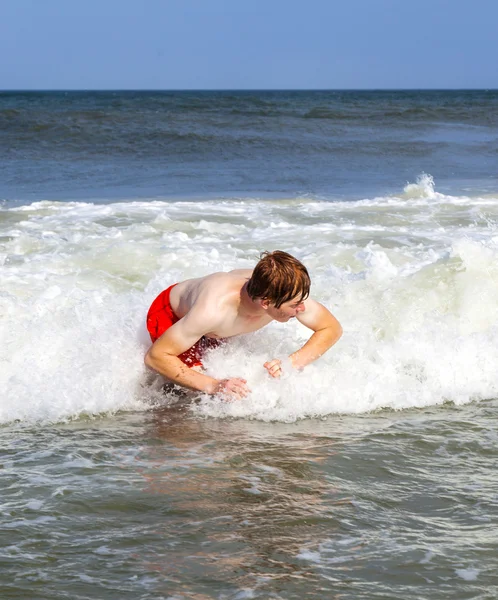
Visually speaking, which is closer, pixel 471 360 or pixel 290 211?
pixel 471 360

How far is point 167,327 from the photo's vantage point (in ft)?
17.2

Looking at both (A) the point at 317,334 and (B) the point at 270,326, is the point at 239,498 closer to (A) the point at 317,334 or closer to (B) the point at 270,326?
(A) the point at 317,334

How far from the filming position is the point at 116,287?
7402 mm

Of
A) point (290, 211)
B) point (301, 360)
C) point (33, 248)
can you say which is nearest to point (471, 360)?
point (301, 360)

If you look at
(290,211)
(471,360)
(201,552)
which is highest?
(290,211)

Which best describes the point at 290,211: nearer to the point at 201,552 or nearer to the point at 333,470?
the point at 333,470

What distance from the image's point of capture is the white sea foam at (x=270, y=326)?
5.38m

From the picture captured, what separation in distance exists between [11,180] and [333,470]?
13039mm

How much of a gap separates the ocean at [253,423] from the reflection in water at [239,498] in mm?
13

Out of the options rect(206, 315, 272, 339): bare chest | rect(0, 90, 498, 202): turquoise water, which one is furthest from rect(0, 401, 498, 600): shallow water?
rect(0, 90, 498, 202): turquoise water

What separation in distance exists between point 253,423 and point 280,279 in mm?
999

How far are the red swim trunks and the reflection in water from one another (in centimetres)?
34

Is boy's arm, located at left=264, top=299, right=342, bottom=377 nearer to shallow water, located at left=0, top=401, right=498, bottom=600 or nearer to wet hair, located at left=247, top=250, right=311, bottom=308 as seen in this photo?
shallow water, located at left=0, top=401, right=498, bottom=600

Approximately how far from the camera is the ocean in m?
3.29
